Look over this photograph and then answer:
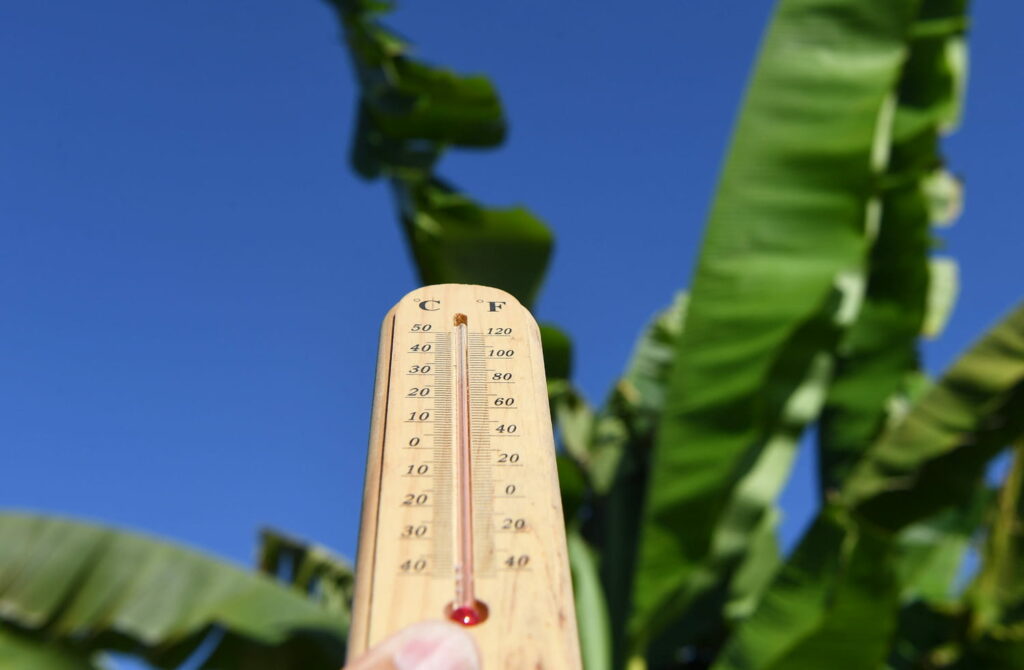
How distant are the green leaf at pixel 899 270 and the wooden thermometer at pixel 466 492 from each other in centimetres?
195

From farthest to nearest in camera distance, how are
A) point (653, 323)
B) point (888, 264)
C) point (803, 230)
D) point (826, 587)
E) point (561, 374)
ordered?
point (653, 323), point (561, 374), point (888, 264), point (803, 230), point (826, 587)

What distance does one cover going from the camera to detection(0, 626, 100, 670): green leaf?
79.7 inches

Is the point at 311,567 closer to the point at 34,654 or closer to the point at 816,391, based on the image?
the point at 34,654

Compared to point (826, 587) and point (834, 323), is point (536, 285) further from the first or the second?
point (826, 587)

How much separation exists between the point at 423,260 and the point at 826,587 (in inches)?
61.0

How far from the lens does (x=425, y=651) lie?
0.52m

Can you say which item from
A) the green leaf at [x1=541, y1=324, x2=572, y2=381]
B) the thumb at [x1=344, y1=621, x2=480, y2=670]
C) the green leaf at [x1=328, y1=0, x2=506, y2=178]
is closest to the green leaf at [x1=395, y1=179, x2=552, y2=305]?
the green leaf at [x1=541, y1=324, x2=572, y2=381]

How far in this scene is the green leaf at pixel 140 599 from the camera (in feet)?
7.08

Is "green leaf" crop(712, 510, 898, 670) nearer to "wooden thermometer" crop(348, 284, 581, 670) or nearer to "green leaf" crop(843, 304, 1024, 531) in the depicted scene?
"green leaf" crop(843, 304, 1024, 531)

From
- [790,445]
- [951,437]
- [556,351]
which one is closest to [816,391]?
[790,445]

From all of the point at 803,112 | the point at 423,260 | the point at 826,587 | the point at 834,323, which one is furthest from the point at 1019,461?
the point at 423,260

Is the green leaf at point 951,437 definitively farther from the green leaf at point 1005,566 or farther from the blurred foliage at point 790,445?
the green leaf at point 1005,566

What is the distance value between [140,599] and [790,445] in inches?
69.3

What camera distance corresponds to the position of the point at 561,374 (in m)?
3.08
